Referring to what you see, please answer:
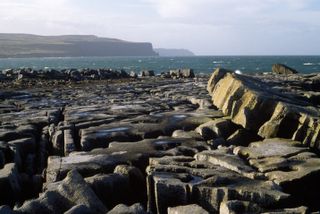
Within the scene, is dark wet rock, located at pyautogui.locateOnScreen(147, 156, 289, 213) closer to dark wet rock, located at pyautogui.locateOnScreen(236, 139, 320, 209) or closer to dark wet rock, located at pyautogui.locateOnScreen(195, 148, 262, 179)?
dark wet rock, located at pyautogui.locateOnScreen(195, 148, 262, 179)

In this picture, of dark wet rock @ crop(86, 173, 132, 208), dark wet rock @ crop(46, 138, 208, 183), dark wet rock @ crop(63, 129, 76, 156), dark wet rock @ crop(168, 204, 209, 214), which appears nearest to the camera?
dark wet rock @ crop(168, 204, 209, 214)

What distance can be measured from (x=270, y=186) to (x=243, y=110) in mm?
4379

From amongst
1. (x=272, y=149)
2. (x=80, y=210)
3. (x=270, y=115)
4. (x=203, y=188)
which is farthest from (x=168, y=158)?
(x=270, y=115)

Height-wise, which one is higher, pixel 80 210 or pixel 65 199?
pixel 80 210

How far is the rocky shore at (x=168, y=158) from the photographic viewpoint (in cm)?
670

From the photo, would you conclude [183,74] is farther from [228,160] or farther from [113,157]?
[228,160]

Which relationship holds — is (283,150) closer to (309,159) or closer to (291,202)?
(309,159)

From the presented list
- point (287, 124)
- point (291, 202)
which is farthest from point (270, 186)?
point (287, 124)

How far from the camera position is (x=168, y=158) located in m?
8.66

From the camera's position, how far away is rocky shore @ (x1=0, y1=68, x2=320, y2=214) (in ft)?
22.0

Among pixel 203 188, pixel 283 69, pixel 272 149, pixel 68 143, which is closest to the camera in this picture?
pixel 203 188

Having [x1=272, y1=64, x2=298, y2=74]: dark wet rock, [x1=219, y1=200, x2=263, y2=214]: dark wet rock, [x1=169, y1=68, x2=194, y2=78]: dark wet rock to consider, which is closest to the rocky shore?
[x1=219, y1=200, x2=263, y2=214]: dark wet rock

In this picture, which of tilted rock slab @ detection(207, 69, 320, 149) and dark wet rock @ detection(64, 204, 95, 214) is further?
tilted rock slab @ detection(207, 69, 320, 149)

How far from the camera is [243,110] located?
11.2m
